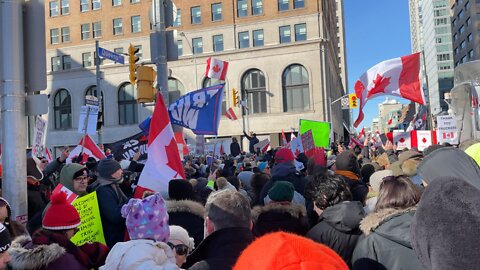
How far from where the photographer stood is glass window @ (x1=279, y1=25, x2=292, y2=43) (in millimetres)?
45719

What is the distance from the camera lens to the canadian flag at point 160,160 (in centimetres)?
577

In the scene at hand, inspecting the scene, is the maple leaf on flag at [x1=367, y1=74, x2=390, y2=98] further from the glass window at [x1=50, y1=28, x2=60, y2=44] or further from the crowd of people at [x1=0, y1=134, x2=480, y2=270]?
the glass window at [x1=50, y1=28, x2=60, y2=44]

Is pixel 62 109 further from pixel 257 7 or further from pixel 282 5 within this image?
pixel 282 5

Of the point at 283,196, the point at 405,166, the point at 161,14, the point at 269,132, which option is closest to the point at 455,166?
the point at 283,196

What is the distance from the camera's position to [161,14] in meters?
8.54

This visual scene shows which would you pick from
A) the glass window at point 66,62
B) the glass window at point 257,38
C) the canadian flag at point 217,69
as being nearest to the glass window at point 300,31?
the glass window at point 257,38

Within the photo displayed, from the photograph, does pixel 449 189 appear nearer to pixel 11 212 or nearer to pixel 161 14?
pixel 11 212

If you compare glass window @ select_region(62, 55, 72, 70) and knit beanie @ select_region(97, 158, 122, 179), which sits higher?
glass window @ select_region(62, 55, 72, 70)

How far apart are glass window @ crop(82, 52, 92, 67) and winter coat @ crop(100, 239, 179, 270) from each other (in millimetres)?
51387

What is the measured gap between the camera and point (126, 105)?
1959 inches

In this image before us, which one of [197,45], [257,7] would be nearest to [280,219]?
[197,45]

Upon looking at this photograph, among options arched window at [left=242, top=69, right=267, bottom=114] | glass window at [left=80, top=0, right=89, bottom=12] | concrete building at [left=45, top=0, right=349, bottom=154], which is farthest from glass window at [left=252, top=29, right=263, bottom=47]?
glass window at [left=80, top=0, right=89, bottom=12]

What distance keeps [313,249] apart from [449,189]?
582mm

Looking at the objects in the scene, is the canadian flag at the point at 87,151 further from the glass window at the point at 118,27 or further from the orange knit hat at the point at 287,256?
the glass window at the point at 118,27
